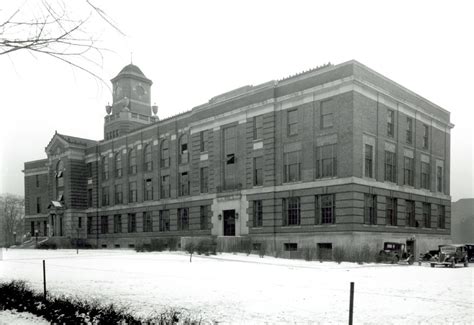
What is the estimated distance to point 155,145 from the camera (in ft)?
173

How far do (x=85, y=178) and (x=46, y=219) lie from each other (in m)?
10.8

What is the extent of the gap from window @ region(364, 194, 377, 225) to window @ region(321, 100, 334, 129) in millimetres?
6211

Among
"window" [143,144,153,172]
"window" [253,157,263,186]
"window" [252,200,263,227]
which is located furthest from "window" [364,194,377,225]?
"window" [143,144,153,172]

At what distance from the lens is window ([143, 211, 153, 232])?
52.3m

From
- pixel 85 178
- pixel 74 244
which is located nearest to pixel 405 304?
pixel 74 244

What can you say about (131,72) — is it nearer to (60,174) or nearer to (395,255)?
(60,174)

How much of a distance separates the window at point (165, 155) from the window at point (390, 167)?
24.6 m

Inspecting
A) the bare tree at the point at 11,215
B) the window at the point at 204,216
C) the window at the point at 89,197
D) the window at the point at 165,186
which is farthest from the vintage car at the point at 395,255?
the bare tree at the point at 11,215

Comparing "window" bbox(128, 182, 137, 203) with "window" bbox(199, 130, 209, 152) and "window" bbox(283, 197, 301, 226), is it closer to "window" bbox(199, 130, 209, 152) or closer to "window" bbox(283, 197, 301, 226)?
"window" bbox(199, 130, 209, 152)

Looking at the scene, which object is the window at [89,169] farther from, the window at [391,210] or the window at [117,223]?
the window at [391,210]

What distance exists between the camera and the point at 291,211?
36.4 m

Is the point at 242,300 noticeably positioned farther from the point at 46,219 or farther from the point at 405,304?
the point at 46,219

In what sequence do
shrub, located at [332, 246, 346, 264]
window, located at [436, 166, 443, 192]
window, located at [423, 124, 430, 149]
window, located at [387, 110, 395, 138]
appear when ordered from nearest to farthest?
shrub, located at [332, 246, 346, 264]
window, located at [387, 110, 395, 138]
window, located at [423, 124, 430, 149]
window, located at [436, 166, 443, 192]

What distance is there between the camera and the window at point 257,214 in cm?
3856
